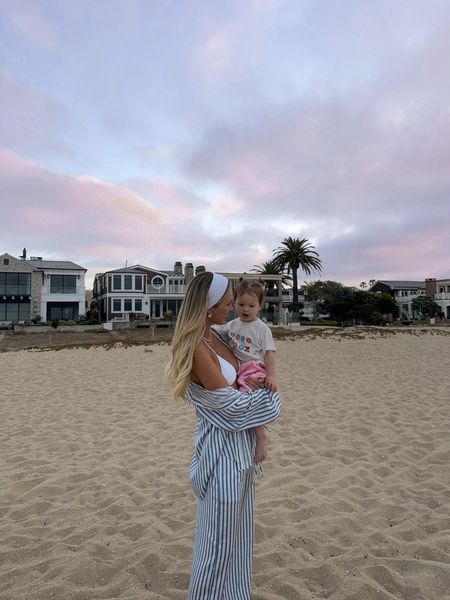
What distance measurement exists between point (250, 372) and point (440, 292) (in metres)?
63.9

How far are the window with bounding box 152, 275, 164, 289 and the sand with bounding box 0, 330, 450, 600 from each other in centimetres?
3561

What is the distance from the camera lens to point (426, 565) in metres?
2.75

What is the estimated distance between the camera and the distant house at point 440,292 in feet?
180

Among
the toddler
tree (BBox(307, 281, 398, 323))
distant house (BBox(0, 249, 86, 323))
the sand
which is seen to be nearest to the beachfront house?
distant house (BBox(0, 249, 86, 323))

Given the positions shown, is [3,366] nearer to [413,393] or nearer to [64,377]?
Result: [64,377]

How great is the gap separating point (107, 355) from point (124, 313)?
24194 mm

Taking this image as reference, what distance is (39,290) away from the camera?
39.1 m

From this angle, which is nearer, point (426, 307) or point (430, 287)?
point (426, 307)

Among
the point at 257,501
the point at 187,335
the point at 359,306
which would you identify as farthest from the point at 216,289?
the point at 359,306

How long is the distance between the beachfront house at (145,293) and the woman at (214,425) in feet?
124

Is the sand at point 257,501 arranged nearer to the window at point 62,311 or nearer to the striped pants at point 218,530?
the striped pants at point 218,530

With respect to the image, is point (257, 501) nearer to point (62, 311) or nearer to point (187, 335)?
point (187, 335)

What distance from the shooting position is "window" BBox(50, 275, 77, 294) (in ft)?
131

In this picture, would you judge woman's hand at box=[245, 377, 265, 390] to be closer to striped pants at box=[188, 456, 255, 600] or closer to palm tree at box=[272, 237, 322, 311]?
striped pants at box=[188, 456, 255, 600]
